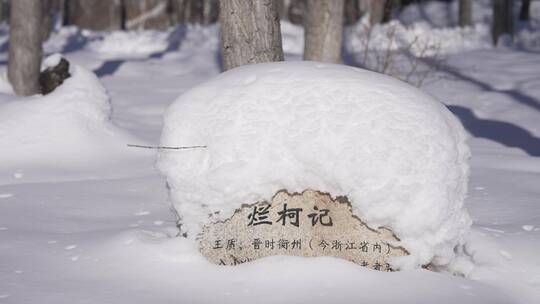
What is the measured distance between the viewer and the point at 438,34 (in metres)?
17.2

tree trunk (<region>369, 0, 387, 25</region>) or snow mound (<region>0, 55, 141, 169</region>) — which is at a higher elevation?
tree trunk (<region>369, 0, 387, 25</region>)

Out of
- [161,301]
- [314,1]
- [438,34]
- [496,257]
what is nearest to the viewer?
[161,301]

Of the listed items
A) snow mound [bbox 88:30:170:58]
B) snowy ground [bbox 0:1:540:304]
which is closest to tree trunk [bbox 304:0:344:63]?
snowy ground [bbox 0:1:540:304]

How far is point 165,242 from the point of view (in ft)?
17.1

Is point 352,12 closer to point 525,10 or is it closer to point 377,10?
point 377,10

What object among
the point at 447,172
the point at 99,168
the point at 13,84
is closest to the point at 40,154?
the point at 99,168

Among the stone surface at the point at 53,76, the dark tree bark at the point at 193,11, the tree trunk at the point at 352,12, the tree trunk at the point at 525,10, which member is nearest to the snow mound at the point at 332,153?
the stone surface at the point at 53,76

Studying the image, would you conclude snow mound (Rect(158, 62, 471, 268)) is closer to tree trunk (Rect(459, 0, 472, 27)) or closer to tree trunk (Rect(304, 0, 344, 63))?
tree trunk (Rect(304, 0, 344, 63))

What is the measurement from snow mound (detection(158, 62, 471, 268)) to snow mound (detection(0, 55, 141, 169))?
3.49m

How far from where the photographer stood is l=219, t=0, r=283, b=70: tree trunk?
606 centimetres

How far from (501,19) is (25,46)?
34.3ft

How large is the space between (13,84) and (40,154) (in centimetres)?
215

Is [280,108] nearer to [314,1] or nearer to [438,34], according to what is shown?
[314,1]

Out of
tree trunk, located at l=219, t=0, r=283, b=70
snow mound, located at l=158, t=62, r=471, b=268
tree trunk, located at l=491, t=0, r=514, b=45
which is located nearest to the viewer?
snow mound, located at l=158, t=62, r=471, b=268
